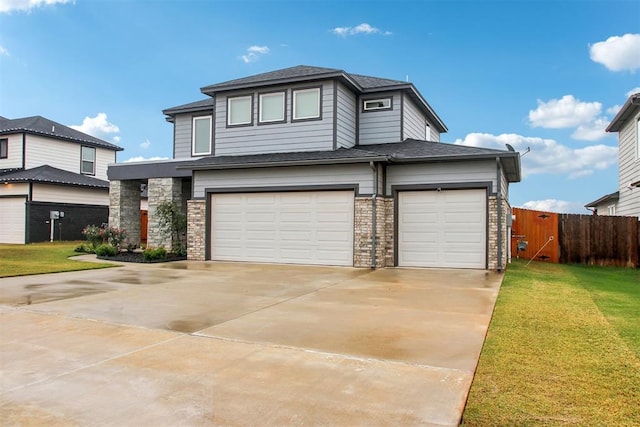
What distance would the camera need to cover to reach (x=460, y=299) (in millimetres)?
7852

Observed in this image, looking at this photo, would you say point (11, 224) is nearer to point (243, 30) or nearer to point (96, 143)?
point (96, 143)

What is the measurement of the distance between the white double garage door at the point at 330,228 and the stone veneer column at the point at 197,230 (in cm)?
30

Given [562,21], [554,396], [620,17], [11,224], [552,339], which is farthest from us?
[11,224]

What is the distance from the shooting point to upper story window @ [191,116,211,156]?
17.8 meters

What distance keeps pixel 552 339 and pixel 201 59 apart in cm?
1457

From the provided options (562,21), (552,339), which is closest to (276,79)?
(562,21)

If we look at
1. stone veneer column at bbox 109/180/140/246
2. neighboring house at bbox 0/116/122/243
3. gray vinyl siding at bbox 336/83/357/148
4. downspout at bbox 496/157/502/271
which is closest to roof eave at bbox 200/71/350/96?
gray vinyl siding at bbox 336/83/357/148

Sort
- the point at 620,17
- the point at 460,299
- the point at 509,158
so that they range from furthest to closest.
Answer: the point at 620,17
the point at 509,158
the point at 460,299

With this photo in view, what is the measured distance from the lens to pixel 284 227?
1412 centimetres

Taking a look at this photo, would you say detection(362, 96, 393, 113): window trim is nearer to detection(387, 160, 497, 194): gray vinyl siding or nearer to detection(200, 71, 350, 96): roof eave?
detection(200, 71, 350, 96): roof eave

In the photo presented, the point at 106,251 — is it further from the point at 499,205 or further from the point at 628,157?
the point at 628,157

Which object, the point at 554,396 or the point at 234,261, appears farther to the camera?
the point at 234,261

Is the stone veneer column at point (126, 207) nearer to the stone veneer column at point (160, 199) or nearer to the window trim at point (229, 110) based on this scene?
the stone veneer column at point (160, 199)

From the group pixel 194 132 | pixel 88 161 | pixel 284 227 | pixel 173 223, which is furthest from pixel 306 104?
pixel 88 161
